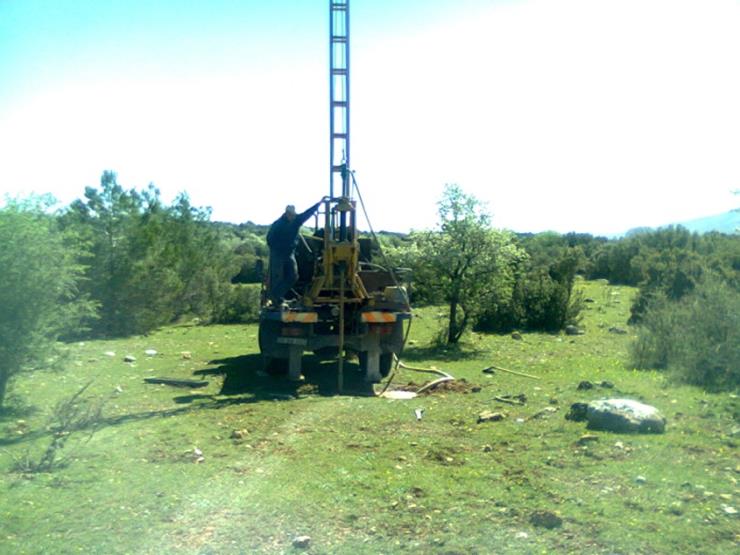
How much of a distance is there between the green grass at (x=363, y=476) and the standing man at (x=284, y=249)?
1959mm

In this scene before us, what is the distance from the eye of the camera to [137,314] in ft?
74.3

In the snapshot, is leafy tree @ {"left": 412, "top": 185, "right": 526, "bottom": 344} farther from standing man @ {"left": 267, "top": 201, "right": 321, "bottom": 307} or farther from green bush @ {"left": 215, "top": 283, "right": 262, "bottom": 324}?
green bush @ {"left": 215, "top": 283, "right": 262, "bottom": 324}

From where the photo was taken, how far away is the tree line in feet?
31.8

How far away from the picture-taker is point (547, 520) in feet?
17.8

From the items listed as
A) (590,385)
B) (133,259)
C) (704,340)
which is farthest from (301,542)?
(133,259)

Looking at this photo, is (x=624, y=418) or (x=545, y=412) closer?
(x=624, y=418)

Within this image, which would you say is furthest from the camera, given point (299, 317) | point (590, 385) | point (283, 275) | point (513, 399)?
point (283, 275)

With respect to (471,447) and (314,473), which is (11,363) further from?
(471,447)

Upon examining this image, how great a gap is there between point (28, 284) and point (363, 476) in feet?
17.9

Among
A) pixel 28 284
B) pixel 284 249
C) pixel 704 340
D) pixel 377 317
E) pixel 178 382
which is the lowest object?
pixel 178 382

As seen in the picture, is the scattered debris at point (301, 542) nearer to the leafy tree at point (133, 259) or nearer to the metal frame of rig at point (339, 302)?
the metal frame of rig at point (339, 302)

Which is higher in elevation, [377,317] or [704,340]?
[377,317]

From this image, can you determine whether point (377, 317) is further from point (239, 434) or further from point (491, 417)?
point (239, 434)

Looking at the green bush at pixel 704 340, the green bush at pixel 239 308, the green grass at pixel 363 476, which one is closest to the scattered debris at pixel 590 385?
the green grass at pixel 363 476
